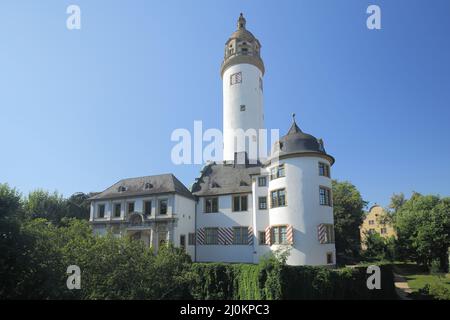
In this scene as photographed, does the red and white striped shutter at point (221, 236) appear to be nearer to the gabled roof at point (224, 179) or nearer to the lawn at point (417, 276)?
the gabled roof at point (224, 179)

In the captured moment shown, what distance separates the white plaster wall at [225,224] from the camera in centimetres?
3275

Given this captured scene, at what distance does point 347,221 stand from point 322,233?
14656mm

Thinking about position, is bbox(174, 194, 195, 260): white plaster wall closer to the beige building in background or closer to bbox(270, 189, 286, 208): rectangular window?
bbox(270, 189, 286, 208): rectangular window

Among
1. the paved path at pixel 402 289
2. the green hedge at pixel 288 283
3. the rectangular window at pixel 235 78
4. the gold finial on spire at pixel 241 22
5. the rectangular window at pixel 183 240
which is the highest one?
the gold finial on spire at pixel 241 22

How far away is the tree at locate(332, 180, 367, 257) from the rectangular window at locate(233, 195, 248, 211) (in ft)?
46.0

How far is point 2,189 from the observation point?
1762cm

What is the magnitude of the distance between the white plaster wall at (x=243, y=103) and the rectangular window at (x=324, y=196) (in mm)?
15961

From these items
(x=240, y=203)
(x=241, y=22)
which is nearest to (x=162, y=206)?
(x=240, y=203)

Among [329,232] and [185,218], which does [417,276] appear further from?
[185,218]

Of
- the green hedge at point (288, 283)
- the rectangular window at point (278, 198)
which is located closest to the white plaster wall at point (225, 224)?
the rectangular window at point (278, 198)

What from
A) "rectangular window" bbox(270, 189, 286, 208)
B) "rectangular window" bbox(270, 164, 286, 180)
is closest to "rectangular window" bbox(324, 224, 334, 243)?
"rectangular window" bbox(270, 189, 286, 208)
